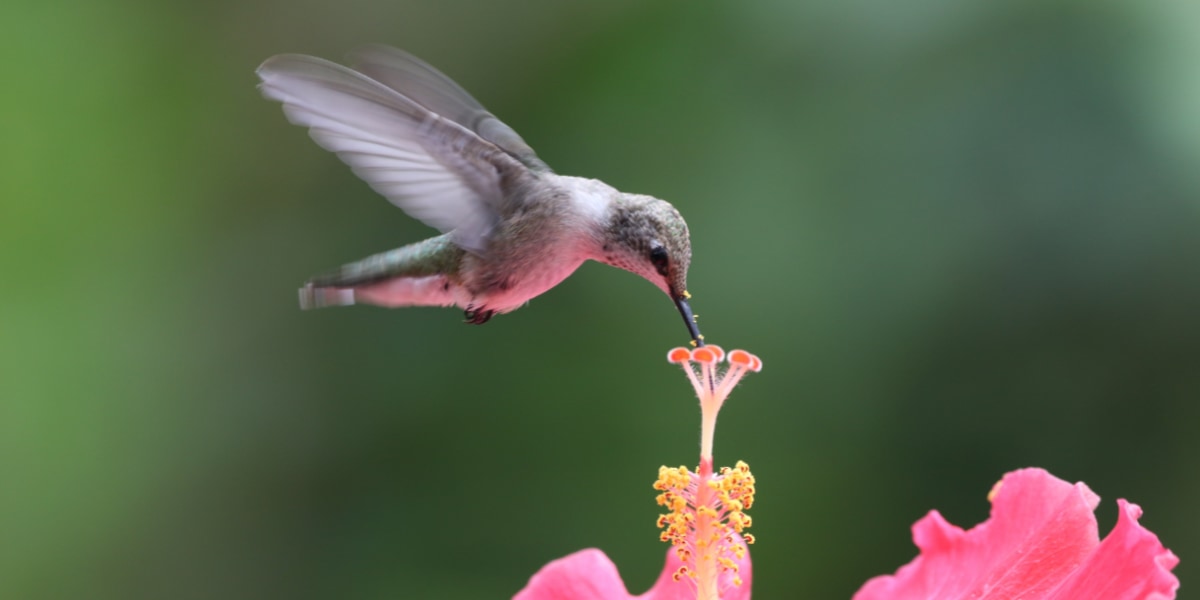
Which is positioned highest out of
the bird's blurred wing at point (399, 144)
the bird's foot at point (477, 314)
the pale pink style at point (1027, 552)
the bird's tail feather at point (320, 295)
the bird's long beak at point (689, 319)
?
the bird's blurred wing at point (399, 144)

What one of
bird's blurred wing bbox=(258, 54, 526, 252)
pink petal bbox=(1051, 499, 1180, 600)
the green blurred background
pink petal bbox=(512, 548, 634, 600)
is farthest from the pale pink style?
the green blurred background

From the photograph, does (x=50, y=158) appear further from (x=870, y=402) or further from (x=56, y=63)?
(x=870, y=402)

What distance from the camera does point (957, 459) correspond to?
191 centimetres

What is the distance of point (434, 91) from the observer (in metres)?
1.17

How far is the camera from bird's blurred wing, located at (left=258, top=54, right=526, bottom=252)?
922 millimetres

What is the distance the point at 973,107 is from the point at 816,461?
25.7 inches

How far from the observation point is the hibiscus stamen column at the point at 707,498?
3.25ft

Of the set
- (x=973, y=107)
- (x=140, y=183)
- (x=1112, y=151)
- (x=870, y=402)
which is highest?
(x=140, y=183)

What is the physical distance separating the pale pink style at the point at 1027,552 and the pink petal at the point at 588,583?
12cm

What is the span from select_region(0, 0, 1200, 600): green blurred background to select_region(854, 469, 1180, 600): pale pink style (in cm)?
86

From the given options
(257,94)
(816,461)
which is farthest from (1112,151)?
(257,94)

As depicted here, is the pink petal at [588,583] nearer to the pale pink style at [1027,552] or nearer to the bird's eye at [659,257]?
the pale pink style at [1027,552]

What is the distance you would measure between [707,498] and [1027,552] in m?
0.29

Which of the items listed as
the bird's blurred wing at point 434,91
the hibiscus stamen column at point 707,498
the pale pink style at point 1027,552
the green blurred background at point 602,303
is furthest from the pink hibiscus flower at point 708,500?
the green blurred background at point 602,303
